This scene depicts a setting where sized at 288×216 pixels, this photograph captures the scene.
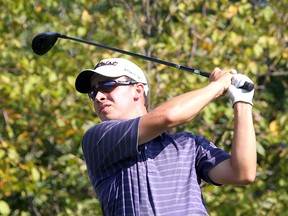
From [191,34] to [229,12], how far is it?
393 millimetres

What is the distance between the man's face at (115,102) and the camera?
14.0ft

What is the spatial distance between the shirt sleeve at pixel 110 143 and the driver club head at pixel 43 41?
4.56ft

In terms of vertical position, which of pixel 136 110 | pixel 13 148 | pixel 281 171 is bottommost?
pixel 281 171

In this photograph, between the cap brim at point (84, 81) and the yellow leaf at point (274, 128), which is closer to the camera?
the cap brim at point (84, 81)

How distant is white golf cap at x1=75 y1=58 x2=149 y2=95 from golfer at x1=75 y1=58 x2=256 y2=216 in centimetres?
3

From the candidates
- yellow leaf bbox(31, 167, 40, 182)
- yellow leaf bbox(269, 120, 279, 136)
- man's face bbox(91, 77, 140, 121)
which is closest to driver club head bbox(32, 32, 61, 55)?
man's face bbox(91, 77, 140, 121)

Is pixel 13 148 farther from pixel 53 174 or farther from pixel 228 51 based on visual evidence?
pixel 228 51

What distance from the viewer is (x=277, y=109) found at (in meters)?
8.90

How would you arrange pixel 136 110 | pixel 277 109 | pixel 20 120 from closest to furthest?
pixel 136 110, pixel 20 120, pixel 277 109

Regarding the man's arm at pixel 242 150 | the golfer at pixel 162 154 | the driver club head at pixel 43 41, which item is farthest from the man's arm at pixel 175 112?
the driver club head at pixel 43 41

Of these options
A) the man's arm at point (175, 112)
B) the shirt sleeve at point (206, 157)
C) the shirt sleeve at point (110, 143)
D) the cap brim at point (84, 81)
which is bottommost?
the shirt sleeve at point (206, 157)

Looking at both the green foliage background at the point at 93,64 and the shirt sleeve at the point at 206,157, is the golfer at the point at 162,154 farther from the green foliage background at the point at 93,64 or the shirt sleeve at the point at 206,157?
the green foliage background at the point at 93,64

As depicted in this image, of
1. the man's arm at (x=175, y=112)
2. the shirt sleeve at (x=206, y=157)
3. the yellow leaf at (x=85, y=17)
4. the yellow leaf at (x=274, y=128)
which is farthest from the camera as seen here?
the yellow leaf at (x=85, y=17)

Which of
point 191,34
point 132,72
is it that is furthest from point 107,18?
point 132,72
